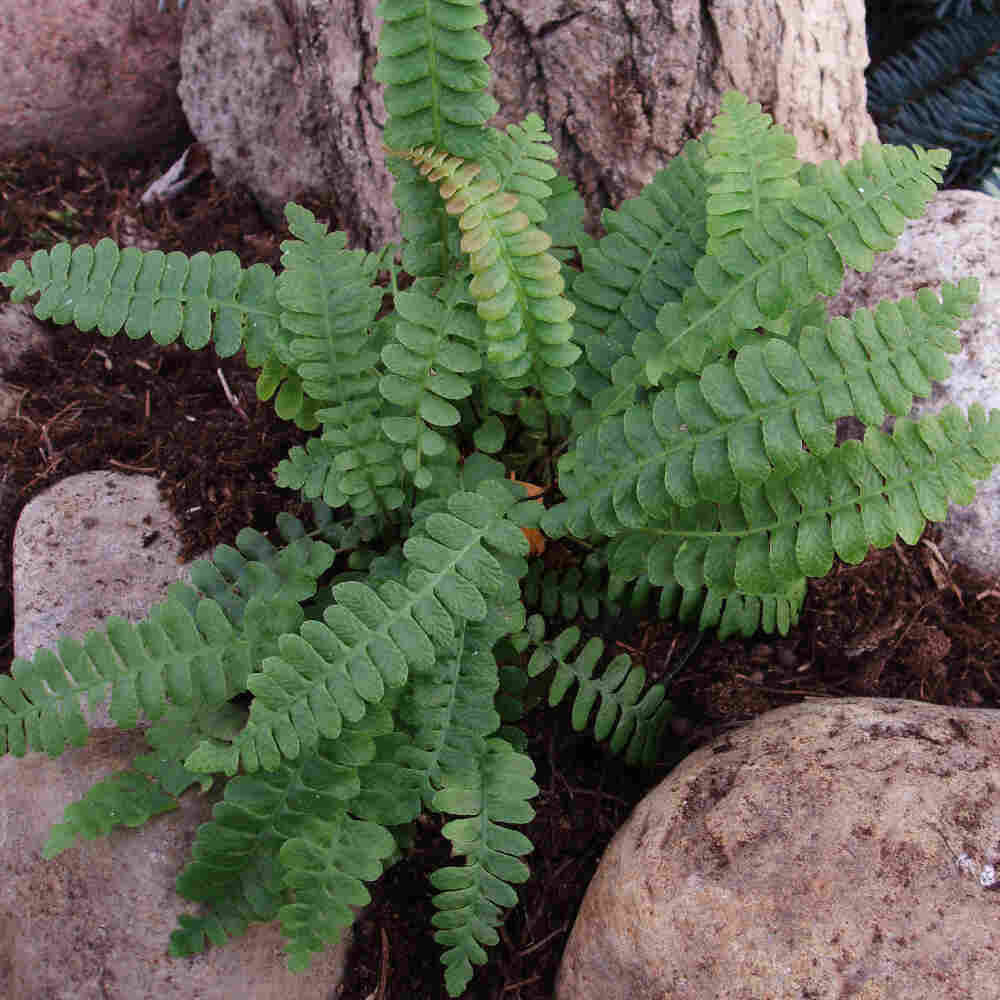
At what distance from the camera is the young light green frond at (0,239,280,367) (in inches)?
88.5

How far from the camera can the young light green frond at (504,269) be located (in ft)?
6.67

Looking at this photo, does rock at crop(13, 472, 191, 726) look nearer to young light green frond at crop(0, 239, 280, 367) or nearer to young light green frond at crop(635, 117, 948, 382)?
young light green frond at crop(0, 239, 280, 367)

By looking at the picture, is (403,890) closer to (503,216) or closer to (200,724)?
(200,724)

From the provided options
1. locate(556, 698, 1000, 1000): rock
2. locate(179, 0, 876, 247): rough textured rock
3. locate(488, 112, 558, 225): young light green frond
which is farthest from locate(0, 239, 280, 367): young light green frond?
locate(556, 698, 1000, 1000): rock

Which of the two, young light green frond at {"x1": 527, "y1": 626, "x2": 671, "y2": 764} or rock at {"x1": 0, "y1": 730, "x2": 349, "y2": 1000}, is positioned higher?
young light green frond at {"x1": 527, "y1": 626, "x2": 671, "y2": 764}

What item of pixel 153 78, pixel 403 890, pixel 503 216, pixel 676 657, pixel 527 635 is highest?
pixel 503 216

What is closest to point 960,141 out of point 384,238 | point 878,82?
point 878,82

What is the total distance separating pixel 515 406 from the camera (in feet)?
8.18

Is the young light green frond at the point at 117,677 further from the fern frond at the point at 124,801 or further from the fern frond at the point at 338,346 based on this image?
the fern frond at the point at 338,346

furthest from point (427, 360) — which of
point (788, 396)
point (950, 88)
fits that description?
point (950, 88)

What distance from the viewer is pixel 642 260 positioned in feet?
8.15

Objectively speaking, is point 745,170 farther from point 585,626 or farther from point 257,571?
point 257,571

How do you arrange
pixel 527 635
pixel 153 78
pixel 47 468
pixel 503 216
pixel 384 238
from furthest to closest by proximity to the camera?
1. pixel 153 78
2. pixel 384 238
3. pixel 47 468
4. pixel 527 635
5. pixel 503 216

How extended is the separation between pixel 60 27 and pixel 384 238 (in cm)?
149
